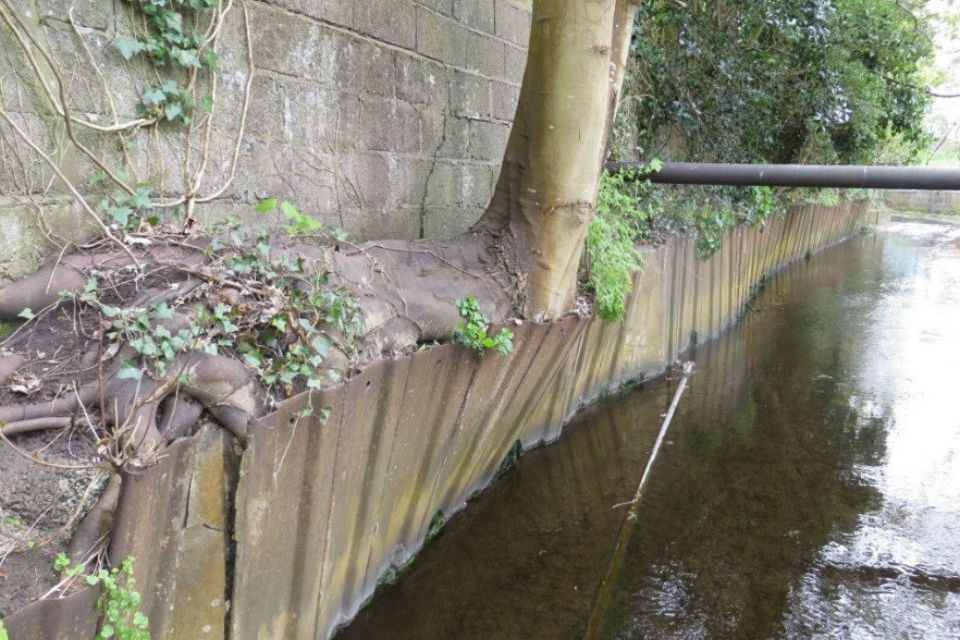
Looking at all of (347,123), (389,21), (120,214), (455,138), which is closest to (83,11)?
(120,214)

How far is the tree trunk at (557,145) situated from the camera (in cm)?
365

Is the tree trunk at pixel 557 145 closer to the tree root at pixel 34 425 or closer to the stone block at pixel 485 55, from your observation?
the stone block at pixel 485 55

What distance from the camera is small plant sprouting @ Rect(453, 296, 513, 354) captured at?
10.9 feet

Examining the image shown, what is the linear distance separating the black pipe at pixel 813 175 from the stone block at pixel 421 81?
67.1 inches

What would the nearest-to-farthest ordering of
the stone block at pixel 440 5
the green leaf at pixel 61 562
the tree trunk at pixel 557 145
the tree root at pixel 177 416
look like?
the green leaf at pixel 61 562, the tree root at pixel 177 416, the tree trunk at pixel 557 145, the stone block at pixel 440 5

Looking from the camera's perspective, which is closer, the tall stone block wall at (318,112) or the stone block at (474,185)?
the tall stone block wall at (318,112)

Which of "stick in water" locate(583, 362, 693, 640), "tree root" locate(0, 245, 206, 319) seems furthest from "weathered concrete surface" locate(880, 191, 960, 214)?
"tree root" locate(0, 245, 206, 319)

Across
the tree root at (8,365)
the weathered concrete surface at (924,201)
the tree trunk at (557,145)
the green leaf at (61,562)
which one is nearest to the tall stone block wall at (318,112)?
the tree root at (8,365)

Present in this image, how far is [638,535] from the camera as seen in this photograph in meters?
3.96

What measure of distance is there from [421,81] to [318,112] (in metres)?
0.92

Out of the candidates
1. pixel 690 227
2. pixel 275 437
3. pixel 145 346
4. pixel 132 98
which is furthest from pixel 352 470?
pixel 690 227

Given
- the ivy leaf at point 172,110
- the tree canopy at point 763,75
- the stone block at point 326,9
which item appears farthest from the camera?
the tree canopy at point 763,75

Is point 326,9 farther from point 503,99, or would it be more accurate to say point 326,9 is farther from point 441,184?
point 503,99

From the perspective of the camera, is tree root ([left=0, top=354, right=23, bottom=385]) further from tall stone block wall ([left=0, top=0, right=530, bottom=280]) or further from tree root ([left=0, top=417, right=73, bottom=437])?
tall stone block wall ([left=0, top=0, right=530, bottom=280])
